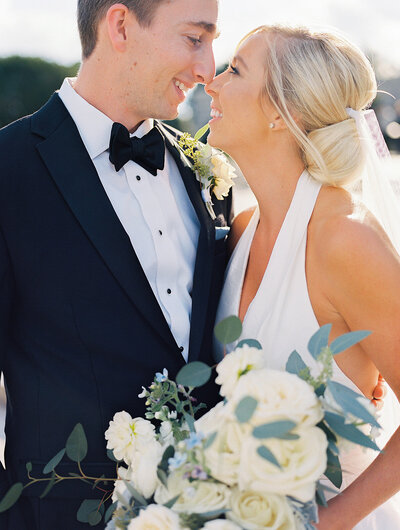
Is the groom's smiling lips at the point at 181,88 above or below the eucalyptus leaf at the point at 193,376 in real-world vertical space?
above

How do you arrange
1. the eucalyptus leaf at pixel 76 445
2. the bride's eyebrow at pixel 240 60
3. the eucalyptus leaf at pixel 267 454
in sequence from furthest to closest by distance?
1. the bride's eyebrow at pixel 240 60
2. the eucalyptus leaf at pixel 76 445
3. the eucalyptus leaf at pixel 267 454

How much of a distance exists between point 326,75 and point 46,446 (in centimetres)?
184

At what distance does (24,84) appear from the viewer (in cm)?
3272

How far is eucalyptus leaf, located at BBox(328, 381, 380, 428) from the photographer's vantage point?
1637mm

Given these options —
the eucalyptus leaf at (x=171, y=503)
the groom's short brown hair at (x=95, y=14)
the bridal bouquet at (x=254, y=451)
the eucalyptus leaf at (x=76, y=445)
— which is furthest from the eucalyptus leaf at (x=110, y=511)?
the groom's short brown hair at (x=95, y=14)

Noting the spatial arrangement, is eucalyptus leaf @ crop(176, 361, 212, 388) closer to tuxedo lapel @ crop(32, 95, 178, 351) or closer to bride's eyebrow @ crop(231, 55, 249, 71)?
tuxedo lapel @ crop(32, 95, 178, 351)

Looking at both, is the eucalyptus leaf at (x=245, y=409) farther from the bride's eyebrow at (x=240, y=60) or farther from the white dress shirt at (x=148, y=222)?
the bride's eyebrow at (x=240, y=60)

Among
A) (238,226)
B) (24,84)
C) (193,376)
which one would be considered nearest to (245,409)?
(193,376)

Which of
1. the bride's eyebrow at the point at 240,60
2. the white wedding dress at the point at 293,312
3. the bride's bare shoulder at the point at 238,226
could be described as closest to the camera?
the white wedding dress at the point at 293,312

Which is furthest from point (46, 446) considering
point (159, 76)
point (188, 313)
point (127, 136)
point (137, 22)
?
point (137, 22)

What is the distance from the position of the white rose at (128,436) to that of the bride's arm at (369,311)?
2.21 feet

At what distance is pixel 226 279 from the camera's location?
288cm

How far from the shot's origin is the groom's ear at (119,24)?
2.77 metres

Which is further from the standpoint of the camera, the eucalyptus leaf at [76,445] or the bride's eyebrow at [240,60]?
the bride's eyebrow at [240,60]
